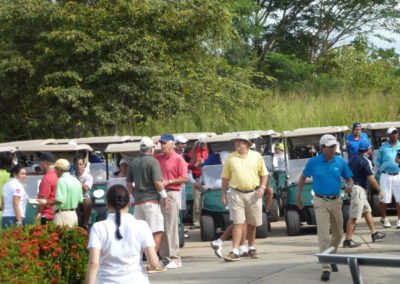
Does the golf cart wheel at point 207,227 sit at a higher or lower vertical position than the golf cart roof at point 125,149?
lower

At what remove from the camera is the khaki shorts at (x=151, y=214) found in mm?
11781

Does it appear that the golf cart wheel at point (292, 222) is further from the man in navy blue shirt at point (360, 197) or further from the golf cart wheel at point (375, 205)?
the golf cart wheel at point (375, 205)

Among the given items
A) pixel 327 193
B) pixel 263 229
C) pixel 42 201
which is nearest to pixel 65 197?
pixel 42 201

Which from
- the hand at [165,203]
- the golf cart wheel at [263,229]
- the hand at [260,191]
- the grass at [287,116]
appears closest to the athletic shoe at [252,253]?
the hand at [260,191]

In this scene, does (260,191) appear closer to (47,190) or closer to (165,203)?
(165,203)

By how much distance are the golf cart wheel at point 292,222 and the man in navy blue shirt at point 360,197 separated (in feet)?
5.64

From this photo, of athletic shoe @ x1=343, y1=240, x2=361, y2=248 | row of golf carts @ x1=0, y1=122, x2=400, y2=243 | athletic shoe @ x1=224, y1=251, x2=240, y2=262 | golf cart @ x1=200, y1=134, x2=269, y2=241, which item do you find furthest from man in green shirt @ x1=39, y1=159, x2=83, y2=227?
athletic shoe @ x1=343, y1=240, x2=361, y2=248

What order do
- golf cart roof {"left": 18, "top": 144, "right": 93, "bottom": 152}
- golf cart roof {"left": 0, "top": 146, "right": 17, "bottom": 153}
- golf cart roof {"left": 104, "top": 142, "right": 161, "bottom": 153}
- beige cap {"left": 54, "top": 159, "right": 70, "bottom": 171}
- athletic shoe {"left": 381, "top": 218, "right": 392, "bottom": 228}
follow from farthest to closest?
golf cart roof {"left": 0, "top": 146, "right": 17, "bottom": 153} < golf cart roof {"left": 18, "top": 144, "right": 93, "bottom": 152} < golf cart roof {"left": 104, "top": 142, "right": 161, "bottom": 153} < athletic shoe {"left": 381, "top": 218, "right": 392, "bottom": 228} < beige cap {"left": 54, "top": 159, "right": 70, "bottom": 171}

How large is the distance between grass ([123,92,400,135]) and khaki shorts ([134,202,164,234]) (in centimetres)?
1627

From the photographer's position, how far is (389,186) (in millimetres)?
15562

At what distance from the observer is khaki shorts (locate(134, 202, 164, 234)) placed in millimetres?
11781

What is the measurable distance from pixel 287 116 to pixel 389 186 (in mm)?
16416

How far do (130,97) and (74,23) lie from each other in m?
2.55

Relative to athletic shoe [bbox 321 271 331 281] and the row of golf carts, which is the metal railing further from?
the row of golf carts
